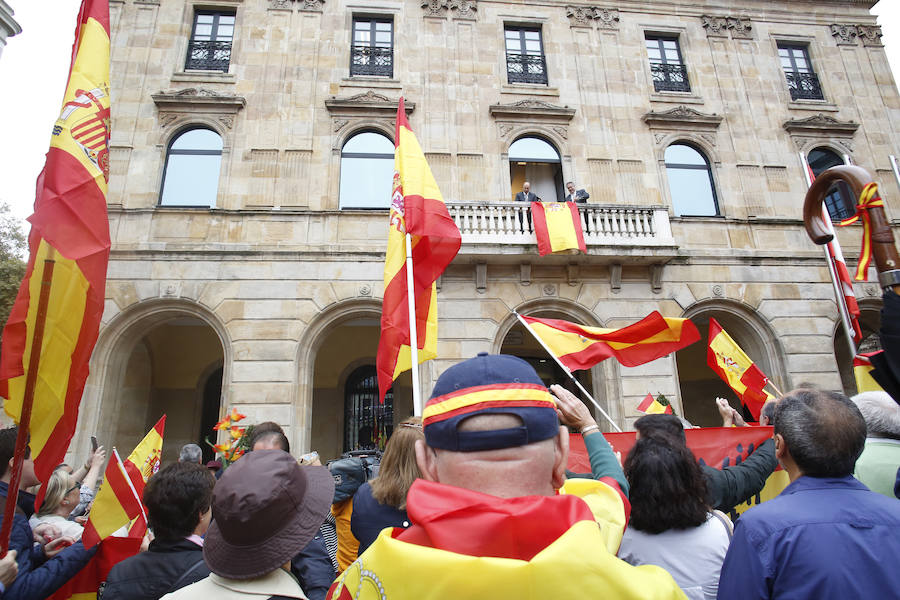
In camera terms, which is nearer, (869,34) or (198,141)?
(198,141)

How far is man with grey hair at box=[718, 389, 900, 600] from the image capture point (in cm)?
173

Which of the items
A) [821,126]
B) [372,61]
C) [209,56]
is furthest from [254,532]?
[821,126]

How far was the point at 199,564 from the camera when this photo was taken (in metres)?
2.41

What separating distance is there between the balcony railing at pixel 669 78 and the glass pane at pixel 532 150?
4.06 metres

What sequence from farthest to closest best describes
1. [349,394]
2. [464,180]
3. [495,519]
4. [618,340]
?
[349,394], [464,180], [618,340], [495,519]

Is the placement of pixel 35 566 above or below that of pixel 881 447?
below

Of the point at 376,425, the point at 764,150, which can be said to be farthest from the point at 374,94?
the point at 764,150

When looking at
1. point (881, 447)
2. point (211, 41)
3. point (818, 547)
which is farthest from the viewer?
point (211, 41)

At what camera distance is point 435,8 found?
48.4ft

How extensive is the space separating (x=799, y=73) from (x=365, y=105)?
13.7 meters

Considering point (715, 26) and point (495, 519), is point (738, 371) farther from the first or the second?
point (715, 26)

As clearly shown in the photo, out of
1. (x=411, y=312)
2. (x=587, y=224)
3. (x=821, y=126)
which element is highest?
(x=821, y=126)

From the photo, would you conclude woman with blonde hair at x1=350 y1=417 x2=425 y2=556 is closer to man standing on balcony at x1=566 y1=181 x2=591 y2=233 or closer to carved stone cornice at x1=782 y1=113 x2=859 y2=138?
man standing on balcony at x1=566 y1=181 x2=591 y2=233

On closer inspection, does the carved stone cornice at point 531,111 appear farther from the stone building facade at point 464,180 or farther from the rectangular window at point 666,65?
the rectangular window at point 666,65
